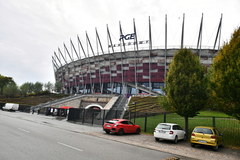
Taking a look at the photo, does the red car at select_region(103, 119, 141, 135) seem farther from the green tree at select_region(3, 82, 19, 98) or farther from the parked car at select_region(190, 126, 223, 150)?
the green tree at select_region(3, 82, 19, 98)

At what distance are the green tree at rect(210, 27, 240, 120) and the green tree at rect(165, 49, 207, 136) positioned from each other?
2213 millimetres

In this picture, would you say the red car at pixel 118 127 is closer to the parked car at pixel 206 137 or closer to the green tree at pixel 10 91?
the parked car at pixel 206 137

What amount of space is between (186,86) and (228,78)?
12.8 ft

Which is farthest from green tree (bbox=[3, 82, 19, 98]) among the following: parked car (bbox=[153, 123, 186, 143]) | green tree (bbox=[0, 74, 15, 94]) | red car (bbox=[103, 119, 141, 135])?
parked car (bbox=[153, 123, 186, 143])

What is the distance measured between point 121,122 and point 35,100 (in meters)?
53.2

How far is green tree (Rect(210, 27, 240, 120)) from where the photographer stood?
369 inches

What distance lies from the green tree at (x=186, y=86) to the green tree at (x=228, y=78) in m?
2.21

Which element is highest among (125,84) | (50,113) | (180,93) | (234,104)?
(125,84)

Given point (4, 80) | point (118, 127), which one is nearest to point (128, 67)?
point (118, 127)

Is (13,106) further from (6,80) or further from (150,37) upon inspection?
(6,80)

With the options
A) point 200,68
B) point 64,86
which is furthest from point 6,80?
point 200,68

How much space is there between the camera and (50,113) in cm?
3581

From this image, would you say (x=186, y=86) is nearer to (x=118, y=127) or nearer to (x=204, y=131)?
(x=204, y=131)

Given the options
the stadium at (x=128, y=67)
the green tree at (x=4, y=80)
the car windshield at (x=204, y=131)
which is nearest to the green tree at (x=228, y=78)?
the car windshield at (x=204, y=131)
